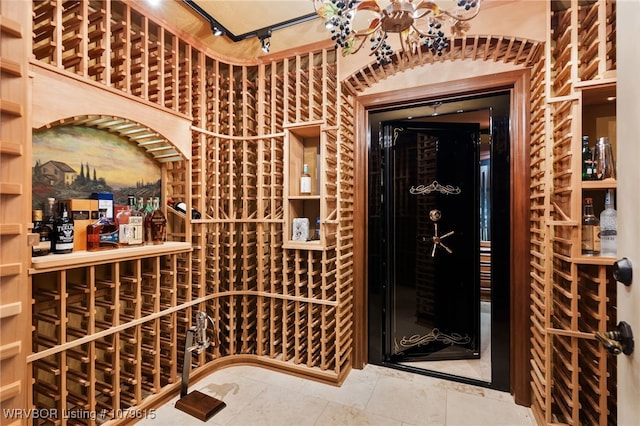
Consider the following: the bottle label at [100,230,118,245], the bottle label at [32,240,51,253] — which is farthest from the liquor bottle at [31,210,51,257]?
the bottle label at [100,230,118,245]

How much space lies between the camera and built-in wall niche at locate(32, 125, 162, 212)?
153cm

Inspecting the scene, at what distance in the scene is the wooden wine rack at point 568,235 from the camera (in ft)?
4.72

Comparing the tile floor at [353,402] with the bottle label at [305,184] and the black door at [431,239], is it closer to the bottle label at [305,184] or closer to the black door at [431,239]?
the black door at [431,239]

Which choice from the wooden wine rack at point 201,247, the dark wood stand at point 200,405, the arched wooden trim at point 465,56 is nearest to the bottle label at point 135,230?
the wooden wine rack at point 201,247

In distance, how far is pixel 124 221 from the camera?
176 cm

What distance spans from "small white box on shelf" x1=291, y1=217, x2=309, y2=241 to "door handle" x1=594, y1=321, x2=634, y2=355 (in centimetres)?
167

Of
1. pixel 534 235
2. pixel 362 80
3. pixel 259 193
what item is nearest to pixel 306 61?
pixel 362 80

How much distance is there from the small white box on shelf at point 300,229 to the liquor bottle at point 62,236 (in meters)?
1.32

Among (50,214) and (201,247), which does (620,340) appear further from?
(50,214)

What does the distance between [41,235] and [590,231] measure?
278cm

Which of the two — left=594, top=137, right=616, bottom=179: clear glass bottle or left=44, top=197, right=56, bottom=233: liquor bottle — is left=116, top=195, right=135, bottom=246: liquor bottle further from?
left=594, top=137, right=616, bottom=179: clear glass bottle

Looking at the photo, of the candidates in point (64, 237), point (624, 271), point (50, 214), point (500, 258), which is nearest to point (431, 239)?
point (500, 258)

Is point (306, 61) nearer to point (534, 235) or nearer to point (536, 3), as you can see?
point (536, 3)

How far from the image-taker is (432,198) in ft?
7.61
